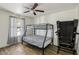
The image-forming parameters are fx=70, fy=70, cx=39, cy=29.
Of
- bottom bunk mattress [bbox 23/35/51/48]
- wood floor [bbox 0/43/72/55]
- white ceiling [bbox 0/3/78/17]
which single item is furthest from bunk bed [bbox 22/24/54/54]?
white ceiling [bbox 0/3/78/17]

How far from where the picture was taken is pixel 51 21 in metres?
1.51

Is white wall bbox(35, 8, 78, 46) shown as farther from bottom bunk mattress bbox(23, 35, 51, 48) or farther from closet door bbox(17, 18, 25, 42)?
closet door bbox(17, 18, 25, 42)

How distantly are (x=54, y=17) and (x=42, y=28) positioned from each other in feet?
1.12

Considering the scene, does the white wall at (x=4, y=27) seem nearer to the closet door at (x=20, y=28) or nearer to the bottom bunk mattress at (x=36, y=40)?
the closet door at (x=20, y=28)

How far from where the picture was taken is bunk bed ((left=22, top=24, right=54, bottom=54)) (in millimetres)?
1488

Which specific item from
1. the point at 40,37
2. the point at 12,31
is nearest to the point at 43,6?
the point at 40,37

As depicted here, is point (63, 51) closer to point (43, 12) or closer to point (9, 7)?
point (43, 12)

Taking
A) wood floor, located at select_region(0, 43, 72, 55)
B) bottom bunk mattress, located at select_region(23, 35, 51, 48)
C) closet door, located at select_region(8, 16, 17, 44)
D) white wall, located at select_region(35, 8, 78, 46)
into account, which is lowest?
wood floor, located at select_region(0, 43, 72, 55)

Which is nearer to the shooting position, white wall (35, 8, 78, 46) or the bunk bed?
white wall (35, 8, 78, 46)

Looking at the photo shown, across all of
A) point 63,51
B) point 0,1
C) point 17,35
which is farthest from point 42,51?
point 0,1

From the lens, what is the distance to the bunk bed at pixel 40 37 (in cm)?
149

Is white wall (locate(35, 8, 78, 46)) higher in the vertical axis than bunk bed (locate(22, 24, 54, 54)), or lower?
higher

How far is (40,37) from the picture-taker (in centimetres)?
152

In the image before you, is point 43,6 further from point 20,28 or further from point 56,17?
point 20,28
